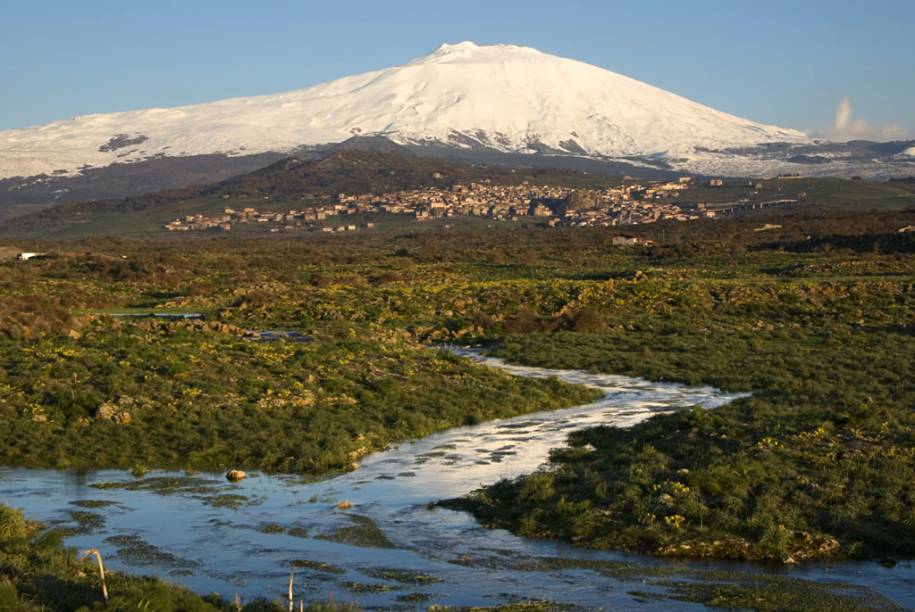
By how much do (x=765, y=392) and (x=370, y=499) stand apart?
12.4 m

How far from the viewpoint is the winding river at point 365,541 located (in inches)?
567

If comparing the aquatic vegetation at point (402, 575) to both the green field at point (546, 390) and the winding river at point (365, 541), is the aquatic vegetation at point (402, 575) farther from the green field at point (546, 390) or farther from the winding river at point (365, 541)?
the green field at point (546, 390)

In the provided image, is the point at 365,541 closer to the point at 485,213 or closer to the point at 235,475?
the point at 235,475

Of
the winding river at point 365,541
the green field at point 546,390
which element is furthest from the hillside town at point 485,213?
the winding river at point 365,541

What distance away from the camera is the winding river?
14398 mm

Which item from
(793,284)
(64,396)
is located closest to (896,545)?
(64,396)

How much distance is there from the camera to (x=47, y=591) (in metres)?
12.9

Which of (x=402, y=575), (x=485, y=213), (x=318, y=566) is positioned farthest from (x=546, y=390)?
(x=485, y=213)

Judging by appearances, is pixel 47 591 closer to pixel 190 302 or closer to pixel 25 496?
pixel 25 496

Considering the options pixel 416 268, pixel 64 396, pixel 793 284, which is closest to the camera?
pixel 64 396

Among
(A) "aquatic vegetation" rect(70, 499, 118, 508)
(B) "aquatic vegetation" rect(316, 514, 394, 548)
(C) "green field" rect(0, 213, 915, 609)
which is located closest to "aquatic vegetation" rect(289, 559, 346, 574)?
(B) "aquatic vegetation" rect(316, 514, 394, 548)

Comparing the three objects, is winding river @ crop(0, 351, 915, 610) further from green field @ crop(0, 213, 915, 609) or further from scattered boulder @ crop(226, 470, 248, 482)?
green field @ crop(0, 213, 915, 609)

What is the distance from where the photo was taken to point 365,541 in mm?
16703

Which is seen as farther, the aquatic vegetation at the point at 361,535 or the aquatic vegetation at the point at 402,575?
the aquatic vegetation at the point at 361,535
